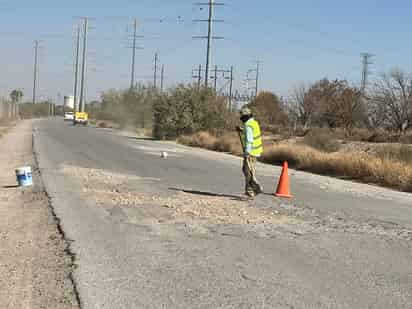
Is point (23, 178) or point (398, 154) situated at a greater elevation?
point (398, 154)

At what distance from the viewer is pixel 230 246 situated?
8906mm

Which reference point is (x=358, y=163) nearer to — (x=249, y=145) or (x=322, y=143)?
(x=249, y=145)

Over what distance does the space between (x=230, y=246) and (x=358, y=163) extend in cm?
1486

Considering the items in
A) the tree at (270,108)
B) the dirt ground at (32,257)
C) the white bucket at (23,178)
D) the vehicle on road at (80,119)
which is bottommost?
the dirt ground at (32,257)

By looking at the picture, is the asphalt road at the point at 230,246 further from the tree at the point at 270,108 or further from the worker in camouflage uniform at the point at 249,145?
the tree at the point at 270,108

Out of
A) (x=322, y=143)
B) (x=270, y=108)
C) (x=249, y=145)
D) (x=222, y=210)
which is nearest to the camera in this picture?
(x=222, y=210)

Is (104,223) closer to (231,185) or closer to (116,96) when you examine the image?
(231,185)

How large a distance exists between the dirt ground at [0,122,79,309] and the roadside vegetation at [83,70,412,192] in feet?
36.0

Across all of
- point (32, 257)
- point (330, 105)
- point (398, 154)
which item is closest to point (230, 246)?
point (32, 257)

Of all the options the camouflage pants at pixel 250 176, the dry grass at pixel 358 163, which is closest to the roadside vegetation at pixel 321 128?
the dry grass at pixel 358 163

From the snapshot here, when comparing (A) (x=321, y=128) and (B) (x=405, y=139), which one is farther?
(A) (x=321, y=128)

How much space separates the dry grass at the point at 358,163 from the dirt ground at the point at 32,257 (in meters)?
10.7

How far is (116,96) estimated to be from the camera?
353 ft

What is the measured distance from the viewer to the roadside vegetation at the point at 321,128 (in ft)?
78.7
